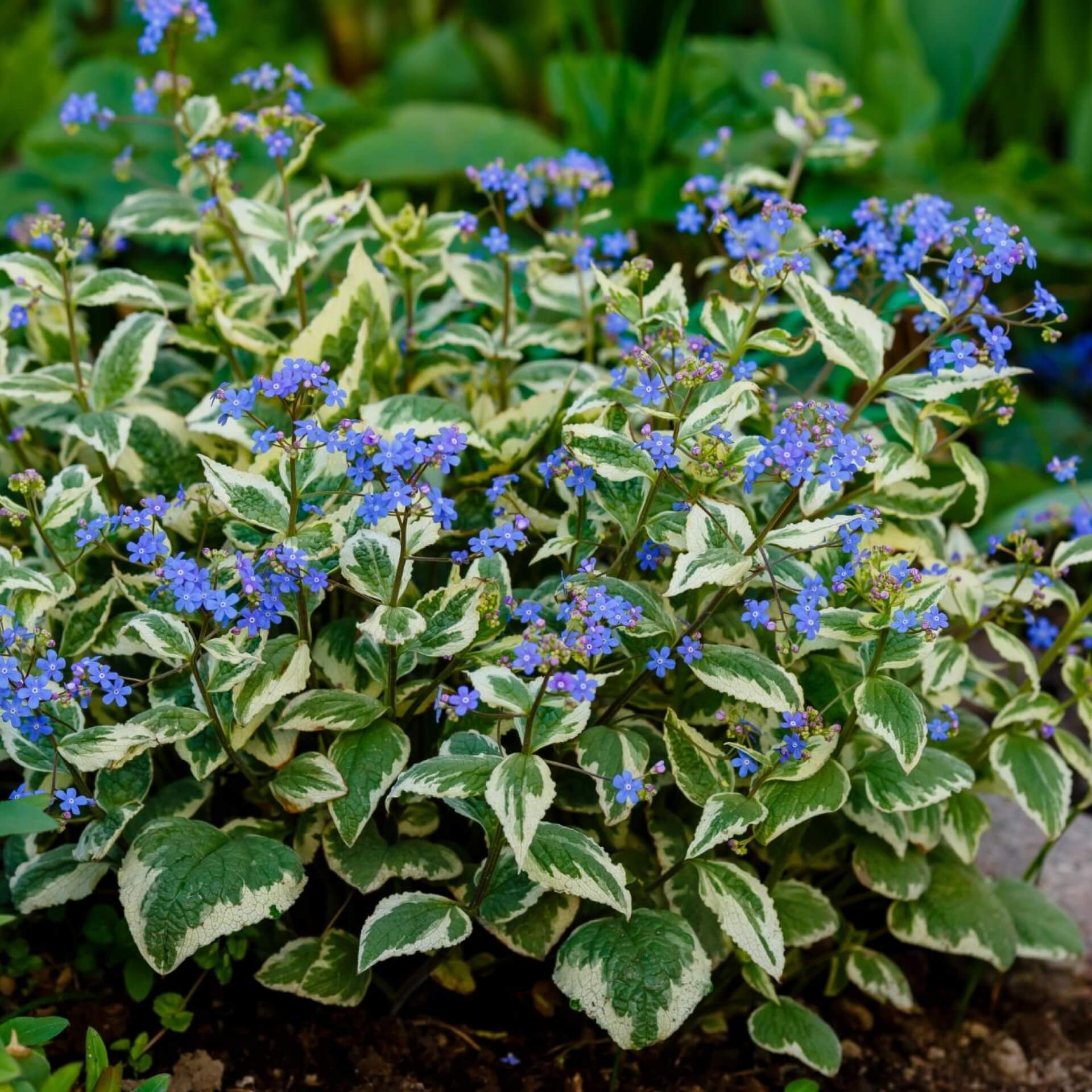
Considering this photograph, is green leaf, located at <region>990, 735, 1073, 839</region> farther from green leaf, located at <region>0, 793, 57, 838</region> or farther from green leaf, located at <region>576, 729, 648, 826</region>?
green leaf, located at <region>0, 793, 57, 838</region>

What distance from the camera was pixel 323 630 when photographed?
1.93 m

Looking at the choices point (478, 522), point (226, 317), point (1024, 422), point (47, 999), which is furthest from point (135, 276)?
point (1024, 422)

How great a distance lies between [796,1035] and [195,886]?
901mm

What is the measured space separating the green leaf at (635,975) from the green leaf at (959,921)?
447 millimetres

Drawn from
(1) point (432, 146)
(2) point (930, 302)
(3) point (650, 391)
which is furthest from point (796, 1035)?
(1) point (432, 146)

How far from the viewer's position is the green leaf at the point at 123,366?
2113 mm

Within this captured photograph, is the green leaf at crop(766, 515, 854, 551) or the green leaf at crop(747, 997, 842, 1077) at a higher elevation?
the green leaf at crop(766, 515, 854, 551)

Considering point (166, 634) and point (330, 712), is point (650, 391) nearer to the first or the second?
point (330, 712)

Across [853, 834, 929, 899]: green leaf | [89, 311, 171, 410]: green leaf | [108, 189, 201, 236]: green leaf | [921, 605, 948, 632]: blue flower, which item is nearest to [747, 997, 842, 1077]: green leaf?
[853, 834, 929, 899]: green leaf

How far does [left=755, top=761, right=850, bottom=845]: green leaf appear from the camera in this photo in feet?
5.72

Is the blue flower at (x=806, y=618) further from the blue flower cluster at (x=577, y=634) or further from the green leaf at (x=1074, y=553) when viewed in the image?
the green leaf at (x=1074, y=553)

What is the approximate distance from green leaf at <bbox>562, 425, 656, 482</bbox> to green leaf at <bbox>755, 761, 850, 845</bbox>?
45 cm

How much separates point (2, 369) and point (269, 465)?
0.57 m

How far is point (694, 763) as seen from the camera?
182 cm
